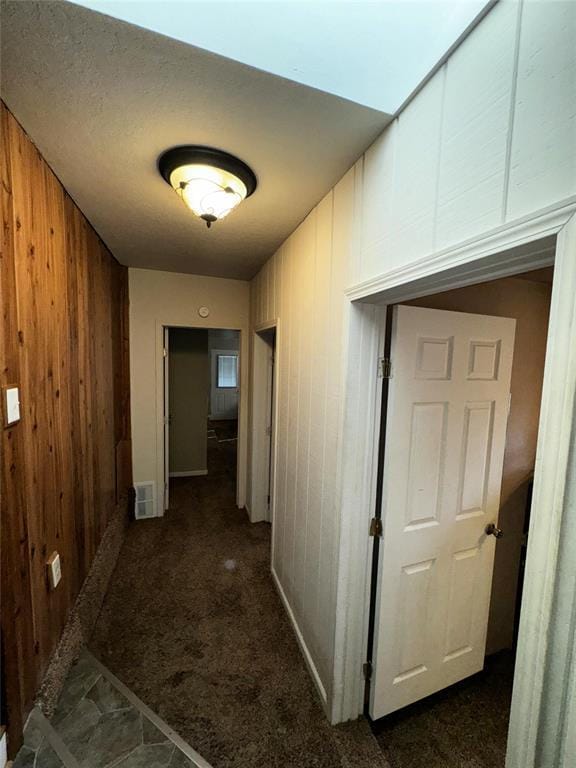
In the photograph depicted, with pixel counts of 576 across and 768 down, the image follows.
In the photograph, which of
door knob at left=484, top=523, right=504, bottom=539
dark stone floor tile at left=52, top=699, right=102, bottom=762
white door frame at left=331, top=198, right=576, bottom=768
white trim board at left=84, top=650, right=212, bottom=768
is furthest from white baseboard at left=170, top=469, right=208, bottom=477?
white door frame at left=331, top=198, right=576, bottom=768

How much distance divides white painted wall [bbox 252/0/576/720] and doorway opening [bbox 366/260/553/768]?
0.69 ft

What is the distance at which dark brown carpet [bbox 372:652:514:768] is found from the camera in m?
1.35

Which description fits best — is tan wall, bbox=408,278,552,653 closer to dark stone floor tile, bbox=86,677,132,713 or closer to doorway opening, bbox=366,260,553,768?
doorway opening, bbox=366,260,553,768

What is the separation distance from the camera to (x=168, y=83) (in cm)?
90

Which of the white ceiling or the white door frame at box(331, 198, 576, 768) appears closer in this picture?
the white door frame at box(331, 198, 576, 768)

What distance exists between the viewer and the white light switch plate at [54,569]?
1329 mm

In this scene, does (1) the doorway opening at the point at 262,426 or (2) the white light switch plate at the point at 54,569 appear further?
(1) the doorway opening at the point at 262,426

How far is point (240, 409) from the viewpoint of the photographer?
11.1ft

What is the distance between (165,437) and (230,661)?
6.74ft

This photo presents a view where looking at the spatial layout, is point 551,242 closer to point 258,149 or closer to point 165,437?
point 258,149

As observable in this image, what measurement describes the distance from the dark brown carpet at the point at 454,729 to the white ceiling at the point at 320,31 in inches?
99.1

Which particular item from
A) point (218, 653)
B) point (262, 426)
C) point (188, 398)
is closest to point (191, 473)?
point (188, 398)

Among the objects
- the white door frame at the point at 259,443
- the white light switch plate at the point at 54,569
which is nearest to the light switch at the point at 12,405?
A: the white light switch plate at the point at 54,569

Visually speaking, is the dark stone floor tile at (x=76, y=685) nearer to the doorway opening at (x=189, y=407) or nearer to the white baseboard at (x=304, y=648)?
the white baseboard at (x=304, y=648)
